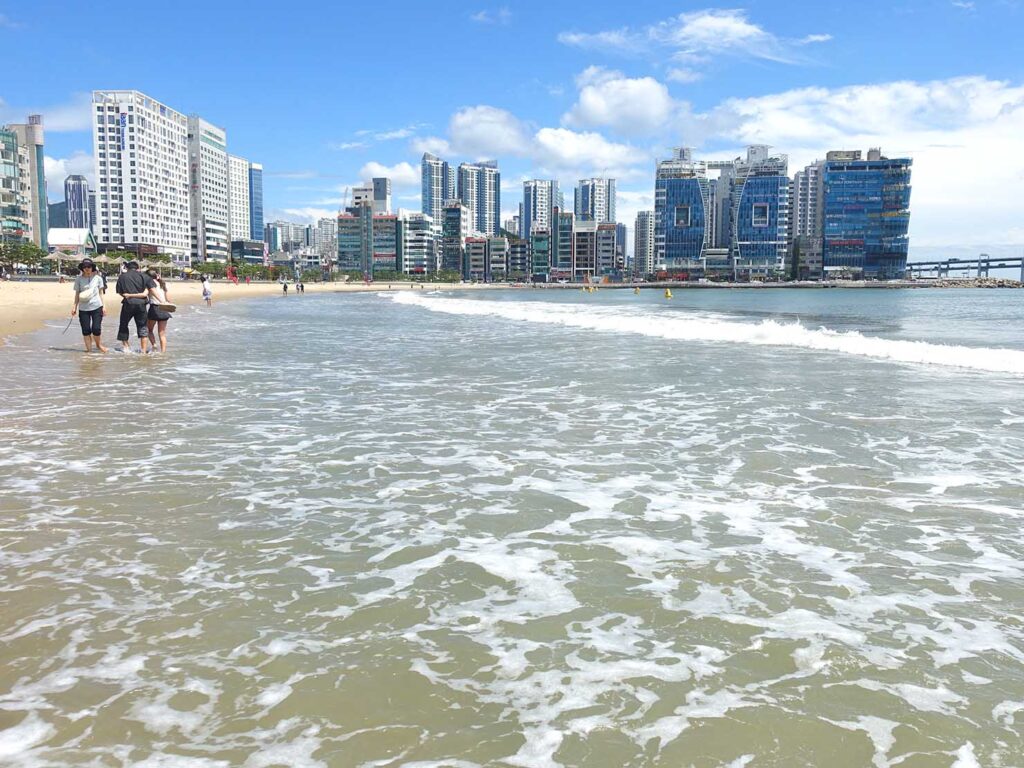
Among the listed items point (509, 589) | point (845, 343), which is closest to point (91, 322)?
point (509, 589)

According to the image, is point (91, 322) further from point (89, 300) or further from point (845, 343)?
point (845, 343)

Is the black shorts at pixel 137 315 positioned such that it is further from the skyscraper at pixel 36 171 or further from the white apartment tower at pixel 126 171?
the white apartment tower at pixel 126 171

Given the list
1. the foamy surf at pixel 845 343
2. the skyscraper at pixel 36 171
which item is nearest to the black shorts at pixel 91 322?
the foamy surf at pixel 845 343

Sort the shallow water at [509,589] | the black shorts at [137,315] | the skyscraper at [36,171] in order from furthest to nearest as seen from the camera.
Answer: the skyscraper at [36,171] < the black shorts at [137,315] < the shallow water at [509,589]

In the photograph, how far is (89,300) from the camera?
1691cm

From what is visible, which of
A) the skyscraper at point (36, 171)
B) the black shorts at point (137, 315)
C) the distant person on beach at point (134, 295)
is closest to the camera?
the distant person on beach at point (134, 295)

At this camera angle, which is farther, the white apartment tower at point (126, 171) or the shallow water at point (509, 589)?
the white apartment tower at point (126, 171)

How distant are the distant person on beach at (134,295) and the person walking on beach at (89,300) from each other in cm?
49

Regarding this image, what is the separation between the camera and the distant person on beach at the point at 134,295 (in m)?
16.6

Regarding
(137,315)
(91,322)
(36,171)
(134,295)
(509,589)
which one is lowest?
(509,589)

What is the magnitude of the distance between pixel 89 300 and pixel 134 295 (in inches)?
37.8

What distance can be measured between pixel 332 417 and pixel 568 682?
23.4 feet

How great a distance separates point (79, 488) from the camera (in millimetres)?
6430

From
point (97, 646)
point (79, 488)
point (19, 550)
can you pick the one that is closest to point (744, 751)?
point (97, 646)
